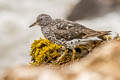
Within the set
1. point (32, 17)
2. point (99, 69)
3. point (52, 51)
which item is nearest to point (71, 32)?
point (52, 51)

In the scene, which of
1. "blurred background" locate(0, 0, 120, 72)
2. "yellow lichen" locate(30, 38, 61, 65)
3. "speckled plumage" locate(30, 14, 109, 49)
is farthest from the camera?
"blurred background" locate(0, 0, 120, 72)

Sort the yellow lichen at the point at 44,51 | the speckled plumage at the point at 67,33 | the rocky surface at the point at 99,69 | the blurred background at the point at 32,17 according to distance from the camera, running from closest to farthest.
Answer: the rocky surface at the point at 99,69 → the speckled plumage at the point at 67,33 → the yellow lichen at the point at 44,51 → the blurred background at the point at 32,17

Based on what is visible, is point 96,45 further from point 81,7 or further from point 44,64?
point 81,7

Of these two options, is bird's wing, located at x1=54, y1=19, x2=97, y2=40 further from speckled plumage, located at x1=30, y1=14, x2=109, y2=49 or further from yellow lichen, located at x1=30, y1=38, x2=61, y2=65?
yellow lichen, located at x1=30, y1=38, x2=61, y2=65

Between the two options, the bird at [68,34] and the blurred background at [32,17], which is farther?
the blurred background at [32,17]

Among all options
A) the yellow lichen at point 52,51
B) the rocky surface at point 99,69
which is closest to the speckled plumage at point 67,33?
the yellow lichen at point 52,51

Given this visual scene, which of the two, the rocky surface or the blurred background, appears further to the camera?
the blurred background

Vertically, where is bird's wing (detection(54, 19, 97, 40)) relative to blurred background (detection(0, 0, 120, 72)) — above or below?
below

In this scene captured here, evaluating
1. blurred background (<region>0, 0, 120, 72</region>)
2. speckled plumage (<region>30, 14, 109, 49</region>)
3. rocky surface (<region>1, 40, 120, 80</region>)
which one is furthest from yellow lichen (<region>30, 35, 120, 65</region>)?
blurred background (<region>0, 0, 120, 72</region>)

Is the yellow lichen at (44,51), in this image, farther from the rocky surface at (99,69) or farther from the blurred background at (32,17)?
the blurred background at (32,17)

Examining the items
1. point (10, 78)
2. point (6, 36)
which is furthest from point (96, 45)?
point (6, 36)
